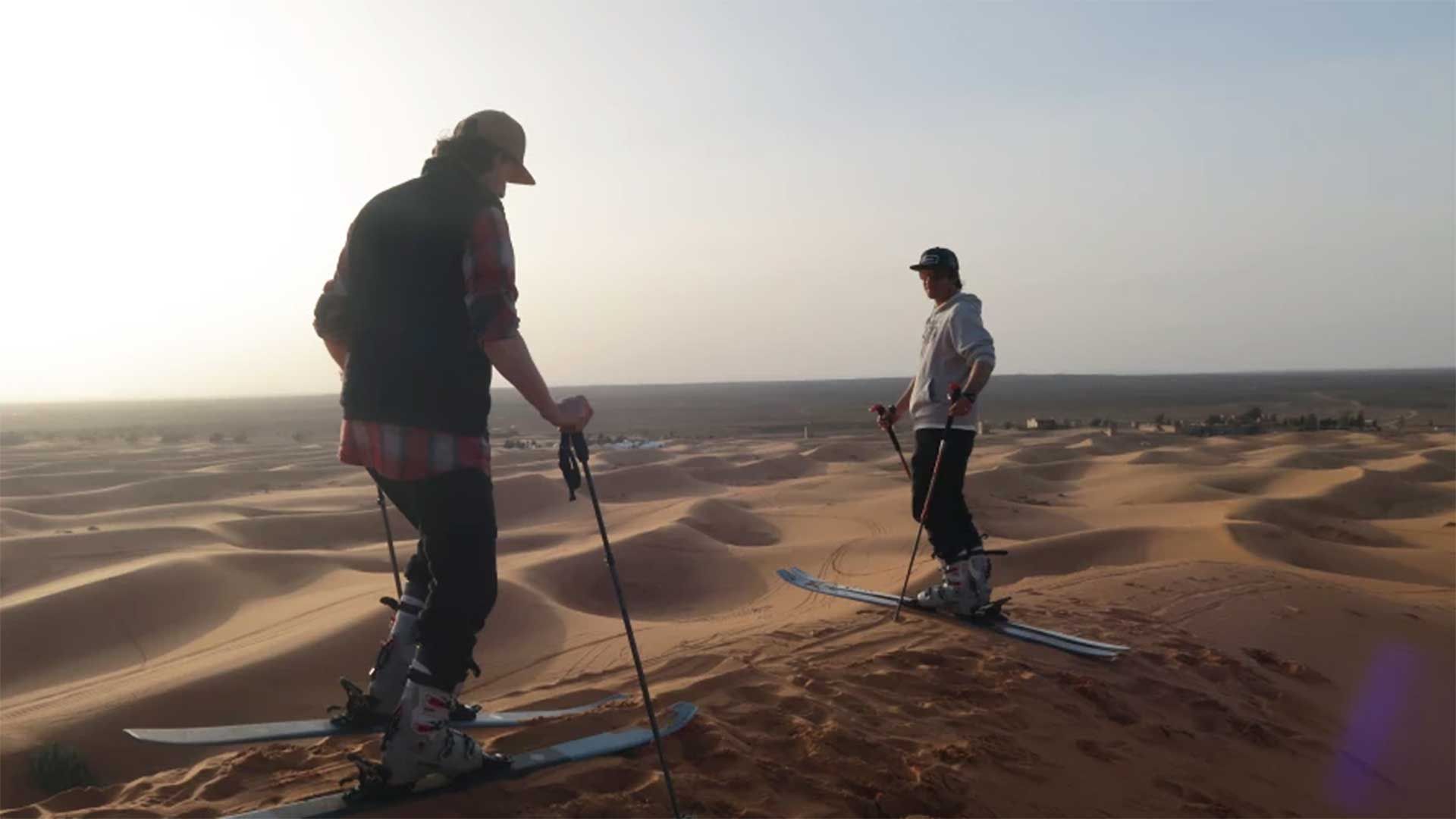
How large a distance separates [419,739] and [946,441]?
138 inches

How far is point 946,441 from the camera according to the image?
5.61 meters

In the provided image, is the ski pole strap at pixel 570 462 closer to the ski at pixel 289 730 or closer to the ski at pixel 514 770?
the ski at pixel 514 770

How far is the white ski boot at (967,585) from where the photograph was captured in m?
5.79

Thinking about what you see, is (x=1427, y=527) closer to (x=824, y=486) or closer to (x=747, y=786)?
(x=824, y=486)

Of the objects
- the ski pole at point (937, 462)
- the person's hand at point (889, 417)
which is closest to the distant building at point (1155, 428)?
the person's hand at point (889, 417)

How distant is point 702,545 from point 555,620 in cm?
379

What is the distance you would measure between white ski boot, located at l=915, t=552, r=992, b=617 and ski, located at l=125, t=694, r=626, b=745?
260 centimetres

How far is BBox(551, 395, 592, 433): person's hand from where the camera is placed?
318 cm

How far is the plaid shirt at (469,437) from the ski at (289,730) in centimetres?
134

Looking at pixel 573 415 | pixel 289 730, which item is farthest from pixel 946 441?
pixel 289 730

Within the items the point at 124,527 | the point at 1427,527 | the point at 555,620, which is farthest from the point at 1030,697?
the point at 124,527

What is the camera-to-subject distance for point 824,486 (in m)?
18.5

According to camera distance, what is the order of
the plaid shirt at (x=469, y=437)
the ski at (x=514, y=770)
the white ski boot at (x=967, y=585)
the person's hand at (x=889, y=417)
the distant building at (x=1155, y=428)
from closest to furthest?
the plaid shirt at (x=469, y=437) → the ski at (x=514, y=770) → the white ski boot at (x=967, y=585) → the person's hand at (x=889, y=417) → the distant building at (x=1155, y=428)

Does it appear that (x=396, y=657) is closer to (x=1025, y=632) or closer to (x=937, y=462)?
(x=937, y=462)
